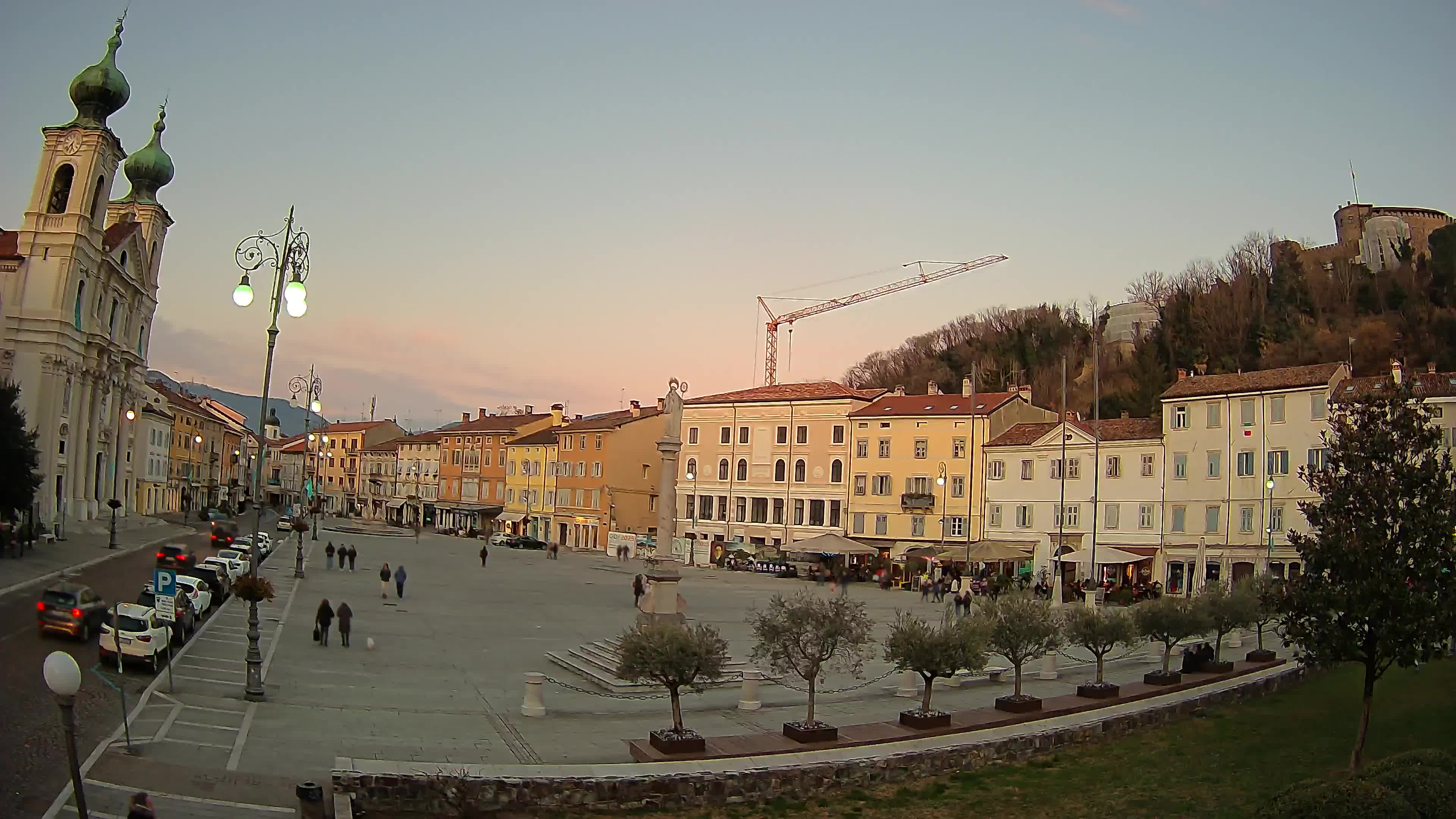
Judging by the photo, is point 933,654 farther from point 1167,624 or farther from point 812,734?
point 1167,624

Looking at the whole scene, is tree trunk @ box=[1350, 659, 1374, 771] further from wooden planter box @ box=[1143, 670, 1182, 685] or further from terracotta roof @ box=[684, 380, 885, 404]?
terracotta roof @ box=[684, 380, 885, 404]

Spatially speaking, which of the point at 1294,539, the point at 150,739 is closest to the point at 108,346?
the point at 150,739

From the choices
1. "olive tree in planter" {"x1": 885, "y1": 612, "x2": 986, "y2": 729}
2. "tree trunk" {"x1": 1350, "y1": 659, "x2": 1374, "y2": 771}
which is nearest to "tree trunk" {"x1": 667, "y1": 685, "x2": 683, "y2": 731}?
"olive tree in planter" {"x1": 885, "y1": 612, "x2": 986, "y2": 729}

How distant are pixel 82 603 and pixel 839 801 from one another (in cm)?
1857

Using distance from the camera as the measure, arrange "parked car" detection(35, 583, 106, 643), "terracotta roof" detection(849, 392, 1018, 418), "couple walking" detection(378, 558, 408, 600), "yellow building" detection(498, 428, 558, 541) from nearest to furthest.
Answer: "parked car" detection(35, 583, 106, 643)
"couple walking" detection(378, 558, 408, 600)
"terracotta roof" detection(849, 392, 1018, 418)
"yellow building" detection(498, 428, 558, 541)

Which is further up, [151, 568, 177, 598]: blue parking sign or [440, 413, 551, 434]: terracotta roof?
[440, 413, 551, 434]: terracotta roof

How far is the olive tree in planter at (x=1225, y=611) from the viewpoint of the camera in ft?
85.3

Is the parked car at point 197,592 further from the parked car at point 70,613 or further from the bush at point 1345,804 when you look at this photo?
the bush at point 1345,804

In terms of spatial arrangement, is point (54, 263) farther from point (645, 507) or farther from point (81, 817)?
point (81, 817)

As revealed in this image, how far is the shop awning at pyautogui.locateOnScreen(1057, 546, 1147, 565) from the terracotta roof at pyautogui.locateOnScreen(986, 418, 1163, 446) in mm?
6782

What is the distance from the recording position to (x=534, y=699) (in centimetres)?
2075

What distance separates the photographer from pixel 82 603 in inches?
940

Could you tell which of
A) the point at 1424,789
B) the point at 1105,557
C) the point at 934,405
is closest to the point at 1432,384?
the point at 1105,557

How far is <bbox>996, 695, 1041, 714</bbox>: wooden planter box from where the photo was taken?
68.3 ft
